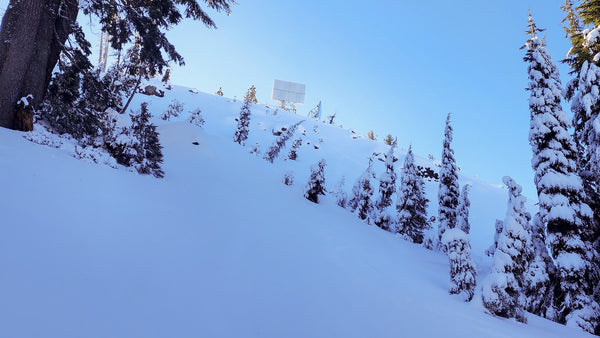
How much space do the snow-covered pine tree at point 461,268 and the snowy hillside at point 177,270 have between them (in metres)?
0.42

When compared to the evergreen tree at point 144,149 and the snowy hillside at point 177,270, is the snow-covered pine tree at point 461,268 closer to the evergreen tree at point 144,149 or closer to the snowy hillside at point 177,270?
the snowy hillside at point 177,270

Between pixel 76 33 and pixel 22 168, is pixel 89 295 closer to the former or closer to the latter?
pixel 22 168

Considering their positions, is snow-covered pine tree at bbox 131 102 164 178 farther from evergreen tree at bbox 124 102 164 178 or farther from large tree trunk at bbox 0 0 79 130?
large tree trunk at bbox 0 0 79 130

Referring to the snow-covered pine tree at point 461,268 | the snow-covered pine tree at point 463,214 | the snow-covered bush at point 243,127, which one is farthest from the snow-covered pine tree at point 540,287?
the snow-covered bush at point 243,127

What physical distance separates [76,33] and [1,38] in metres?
1.77

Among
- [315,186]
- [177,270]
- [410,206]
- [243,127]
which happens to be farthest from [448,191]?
[243,127]

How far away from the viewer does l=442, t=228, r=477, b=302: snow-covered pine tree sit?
7.01 metres

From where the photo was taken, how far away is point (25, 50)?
785cm

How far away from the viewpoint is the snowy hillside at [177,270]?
271cm

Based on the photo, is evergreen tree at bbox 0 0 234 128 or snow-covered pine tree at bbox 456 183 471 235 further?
snow-covered pine tree at bbox 456 183 471 235

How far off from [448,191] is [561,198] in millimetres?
9745

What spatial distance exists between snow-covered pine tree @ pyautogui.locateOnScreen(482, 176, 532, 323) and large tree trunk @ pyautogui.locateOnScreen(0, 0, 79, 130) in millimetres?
12774

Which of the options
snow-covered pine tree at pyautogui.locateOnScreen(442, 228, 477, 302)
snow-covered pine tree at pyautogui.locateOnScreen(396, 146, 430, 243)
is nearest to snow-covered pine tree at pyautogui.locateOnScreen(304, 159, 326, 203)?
snow-covered pine tree at pyautogui.locateOnScreen(396, 146, 430, 243)

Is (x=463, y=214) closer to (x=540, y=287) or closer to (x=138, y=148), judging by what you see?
(x=540, y=287)
